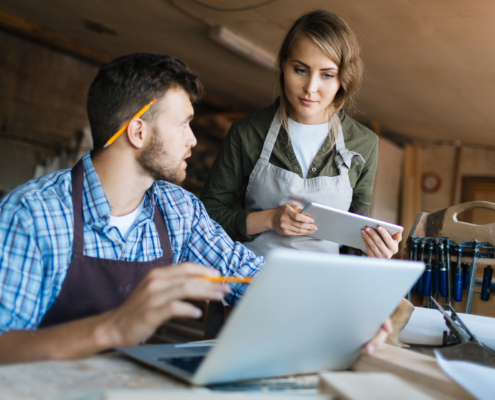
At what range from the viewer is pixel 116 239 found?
3.83ft

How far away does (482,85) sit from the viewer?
A: 4.71 m

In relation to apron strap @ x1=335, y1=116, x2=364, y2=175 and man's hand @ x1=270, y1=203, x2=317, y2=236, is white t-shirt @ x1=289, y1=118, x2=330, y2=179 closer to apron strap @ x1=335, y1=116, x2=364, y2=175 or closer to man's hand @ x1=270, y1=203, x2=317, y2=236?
apron strap @ x1=335, y1=116, x2=364, y2=175

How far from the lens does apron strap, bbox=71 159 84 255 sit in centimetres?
106

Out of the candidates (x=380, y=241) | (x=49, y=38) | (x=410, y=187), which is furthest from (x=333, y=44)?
(x=410, y=187)

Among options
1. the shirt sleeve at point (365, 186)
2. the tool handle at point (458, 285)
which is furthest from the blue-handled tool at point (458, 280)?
the shirt sleeve at point (365, 186)

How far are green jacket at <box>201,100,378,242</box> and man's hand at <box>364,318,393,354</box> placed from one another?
0.94 metres

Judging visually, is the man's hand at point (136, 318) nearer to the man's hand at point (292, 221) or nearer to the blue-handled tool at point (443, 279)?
the man's hand at point (292, 221)

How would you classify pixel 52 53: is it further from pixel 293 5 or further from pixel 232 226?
pixel 232 226

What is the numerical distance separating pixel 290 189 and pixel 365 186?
367 millimetres

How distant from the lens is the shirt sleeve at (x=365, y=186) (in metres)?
1.96

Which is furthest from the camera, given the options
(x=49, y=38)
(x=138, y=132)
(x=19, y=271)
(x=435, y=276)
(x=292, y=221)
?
(x=49, y=38)

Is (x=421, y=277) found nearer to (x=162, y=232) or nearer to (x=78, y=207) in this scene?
(x=162, y=232)

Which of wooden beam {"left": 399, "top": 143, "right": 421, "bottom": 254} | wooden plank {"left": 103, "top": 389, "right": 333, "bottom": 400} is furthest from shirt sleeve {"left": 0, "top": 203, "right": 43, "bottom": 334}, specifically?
wooden beam {"left": 399, "top": 143, "right": 421, "bottom": 254}

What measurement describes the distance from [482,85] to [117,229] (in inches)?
181
